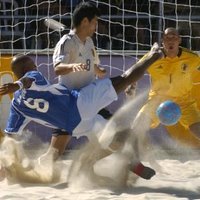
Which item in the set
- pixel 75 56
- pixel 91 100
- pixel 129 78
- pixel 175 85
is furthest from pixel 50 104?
pixel 175 85

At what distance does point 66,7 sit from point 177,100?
10.6ft

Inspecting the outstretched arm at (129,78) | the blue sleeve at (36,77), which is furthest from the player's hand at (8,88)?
the outstretched arm at (129,78)

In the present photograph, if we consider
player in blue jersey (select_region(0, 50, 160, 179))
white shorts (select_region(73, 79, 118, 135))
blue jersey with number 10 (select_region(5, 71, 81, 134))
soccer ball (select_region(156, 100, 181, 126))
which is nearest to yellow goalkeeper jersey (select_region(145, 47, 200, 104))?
soccer ball (select_region(156, 100, 181, 126))

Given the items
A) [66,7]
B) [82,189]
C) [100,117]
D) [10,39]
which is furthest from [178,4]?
[82,189]

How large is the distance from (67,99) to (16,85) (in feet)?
1.49

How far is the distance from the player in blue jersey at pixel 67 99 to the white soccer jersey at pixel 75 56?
122mm

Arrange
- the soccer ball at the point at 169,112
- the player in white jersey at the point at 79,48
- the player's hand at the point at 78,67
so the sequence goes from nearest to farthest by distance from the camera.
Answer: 1. the player's hand at the point at 78,67
2. the player in white jersey at the point at 79,48
3. the soccer ball at the point at 169,112

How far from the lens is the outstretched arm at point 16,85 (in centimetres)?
472

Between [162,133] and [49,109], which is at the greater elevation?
[49,109]

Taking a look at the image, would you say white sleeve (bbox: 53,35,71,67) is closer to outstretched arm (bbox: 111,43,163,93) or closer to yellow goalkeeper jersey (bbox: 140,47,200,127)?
outstretched arm (bbox: 111,43,163,93)

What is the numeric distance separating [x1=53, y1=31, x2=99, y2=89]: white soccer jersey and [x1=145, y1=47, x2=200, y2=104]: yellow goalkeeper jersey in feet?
3.75

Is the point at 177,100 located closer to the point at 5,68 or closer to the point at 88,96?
the point at 88,96

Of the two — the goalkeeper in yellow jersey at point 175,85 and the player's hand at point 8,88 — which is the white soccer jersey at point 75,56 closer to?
the player's hand at point 8,88

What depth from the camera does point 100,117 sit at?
5160mm
